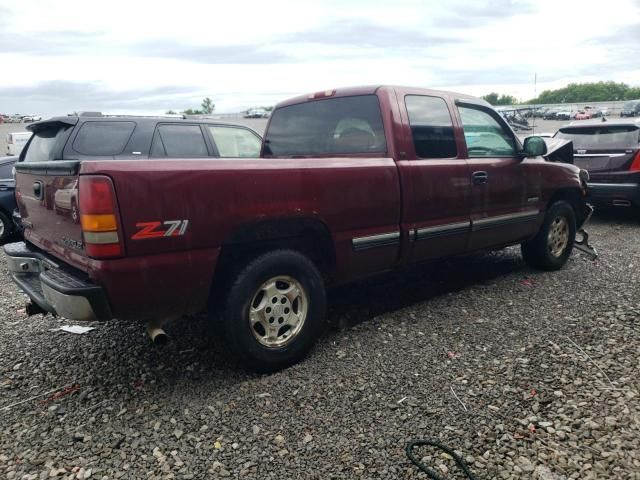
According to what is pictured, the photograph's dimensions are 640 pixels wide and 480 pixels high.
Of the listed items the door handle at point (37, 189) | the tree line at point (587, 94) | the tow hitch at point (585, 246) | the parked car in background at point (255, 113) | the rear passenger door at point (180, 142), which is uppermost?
the tree line at point (587, 94)

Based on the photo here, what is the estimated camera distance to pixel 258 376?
3.36 meters

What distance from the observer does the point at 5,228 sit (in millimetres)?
8070

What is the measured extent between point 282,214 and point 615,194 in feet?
22.8

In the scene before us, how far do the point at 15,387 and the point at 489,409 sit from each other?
9.60ft

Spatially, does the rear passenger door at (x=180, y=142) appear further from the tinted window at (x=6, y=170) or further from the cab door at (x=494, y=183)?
the cab door at (x=494, y=183)

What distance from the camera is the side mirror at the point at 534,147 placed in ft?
16.1

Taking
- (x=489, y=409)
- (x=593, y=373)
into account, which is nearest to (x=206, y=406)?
(x=489, y=409)

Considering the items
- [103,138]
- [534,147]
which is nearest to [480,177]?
[534,147]

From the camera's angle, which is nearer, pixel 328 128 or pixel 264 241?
pixel 264 241

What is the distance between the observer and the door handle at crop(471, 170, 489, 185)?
14.8ft

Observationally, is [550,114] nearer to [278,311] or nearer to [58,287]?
[278,311]

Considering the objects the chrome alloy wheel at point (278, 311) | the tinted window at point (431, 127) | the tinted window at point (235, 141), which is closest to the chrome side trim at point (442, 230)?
the tinted window at point (431, 127)

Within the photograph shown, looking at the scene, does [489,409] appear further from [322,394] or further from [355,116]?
[355,116]

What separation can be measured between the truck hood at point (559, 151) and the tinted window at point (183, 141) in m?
4.34
